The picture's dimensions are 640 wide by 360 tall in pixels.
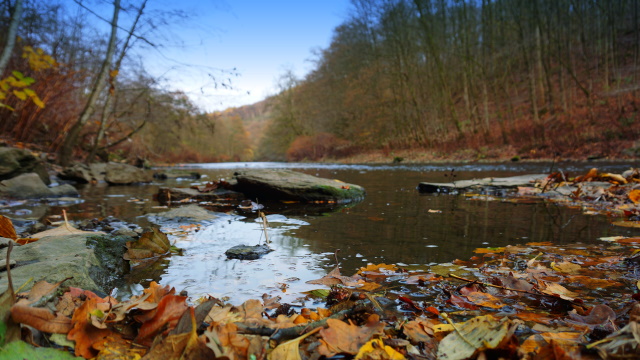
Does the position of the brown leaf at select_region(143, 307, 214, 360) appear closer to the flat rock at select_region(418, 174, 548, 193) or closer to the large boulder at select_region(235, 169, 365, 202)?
the large boulder at select_region(235, 169, 365, 202)

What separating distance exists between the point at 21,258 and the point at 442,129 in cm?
2324

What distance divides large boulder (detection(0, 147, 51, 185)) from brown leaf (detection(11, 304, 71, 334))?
8027 mm

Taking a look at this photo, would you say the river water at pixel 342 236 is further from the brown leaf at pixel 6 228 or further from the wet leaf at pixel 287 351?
the brown leaf at pixel 6 228

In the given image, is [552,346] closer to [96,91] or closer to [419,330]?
[419,330]

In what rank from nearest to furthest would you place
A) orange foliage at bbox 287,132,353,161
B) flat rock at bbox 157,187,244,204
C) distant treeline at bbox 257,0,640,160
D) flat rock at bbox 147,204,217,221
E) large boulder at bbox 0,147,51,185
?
flat rock at bbox 147,204,217,221
flat rock at bbox 157,187,244,204
large boulder at bbox 0,147,51,185
distant treeline at bbox 257,0,640,160
orange foliage at bbox 287,132,353,161

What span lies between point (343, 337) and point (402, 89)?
997 inches

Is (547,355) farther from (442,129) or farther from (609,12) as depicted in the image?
(609,12)

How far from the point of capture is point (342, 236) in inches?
126

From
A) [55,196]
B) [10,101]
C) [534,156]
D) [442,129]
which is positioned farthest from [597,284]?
[442,129]

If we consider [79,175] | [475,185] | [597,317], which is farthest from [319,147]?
[597,317]

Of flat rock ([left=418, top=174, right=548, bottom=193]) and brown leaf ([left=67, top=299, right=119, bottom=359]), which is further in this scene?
flat rock ([left=418, top=174, right=548, bottom=193])

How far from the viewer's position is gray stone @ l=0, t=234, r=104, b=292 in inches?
58.1

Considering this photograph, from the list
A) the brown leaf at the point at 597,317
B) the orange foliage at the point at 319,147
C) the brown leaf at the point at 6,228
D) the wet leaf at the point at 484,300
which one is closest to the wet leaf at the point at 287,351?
the wet leaf at the point at 484,300

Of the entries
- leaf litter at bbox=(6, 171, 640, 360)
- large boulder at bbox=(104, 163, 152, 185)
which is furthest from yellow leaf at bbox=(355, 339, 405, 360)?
large boulder at bbox=(104, 163, 152, 185)
